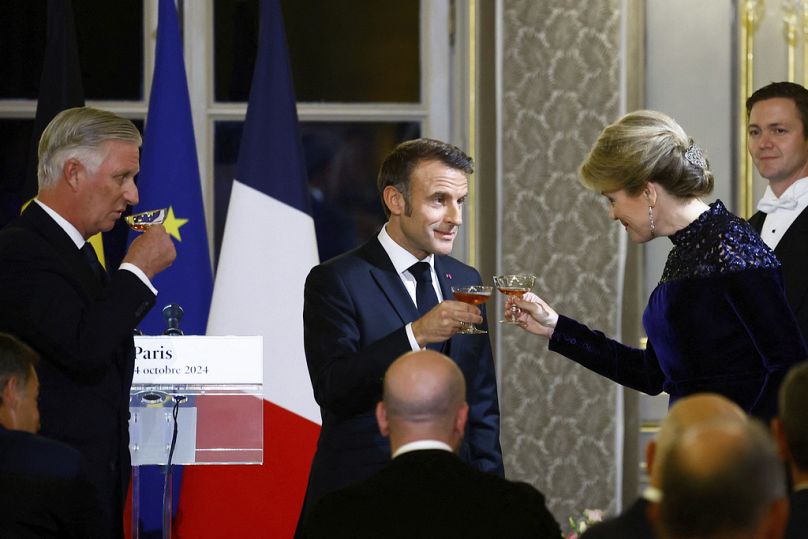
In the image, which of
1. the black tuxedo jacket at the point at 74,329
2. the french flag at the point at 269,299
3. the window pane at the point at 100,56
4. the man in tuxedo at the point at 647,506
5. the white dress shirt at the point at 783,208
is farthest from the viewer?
the window pane at the point at 100,56

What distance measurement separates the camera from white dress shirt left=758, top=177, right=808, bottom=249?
394cm

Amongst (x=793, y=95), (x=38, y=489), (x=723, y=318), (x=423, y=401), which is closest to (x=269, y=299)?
(x=793, y=95)

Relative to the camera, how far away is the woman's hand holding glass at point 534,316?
3.50 metres

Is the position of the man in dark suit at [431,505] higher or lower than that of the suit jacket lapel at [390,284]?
lower

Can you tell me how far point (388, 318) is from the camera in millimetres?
3209

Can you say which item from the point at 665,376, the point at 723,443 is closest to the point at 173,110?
the point at 665,376

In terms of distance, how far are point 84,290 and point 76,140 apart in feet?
1.25

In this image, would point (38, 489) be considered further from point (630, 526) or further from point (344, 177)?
point (344, 177)

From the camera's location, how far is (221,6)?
5492mm

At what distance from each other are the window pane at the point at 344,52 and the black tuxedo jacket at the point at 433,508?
3.70 m

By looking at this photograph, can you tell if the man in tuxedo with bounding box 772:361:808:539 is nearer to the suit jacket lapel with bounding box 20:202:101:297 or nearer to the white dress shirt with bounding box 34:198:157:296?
the white dress shirt with bounding box 34:198:157:296

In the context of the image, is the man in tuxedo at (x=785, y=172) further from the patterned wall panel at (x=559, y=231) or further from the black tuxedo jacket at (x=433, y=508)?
the black tuxedo jacket at (x=433, y=508)

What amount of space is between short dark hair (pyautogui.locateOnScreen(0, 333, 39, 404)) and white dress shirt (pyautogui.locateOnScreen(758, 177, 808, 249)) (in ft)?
7.71

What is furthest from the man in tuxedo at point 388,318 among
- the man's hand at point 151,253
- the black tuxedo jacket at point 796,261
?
the black tuxedo jacket at point 796,261
